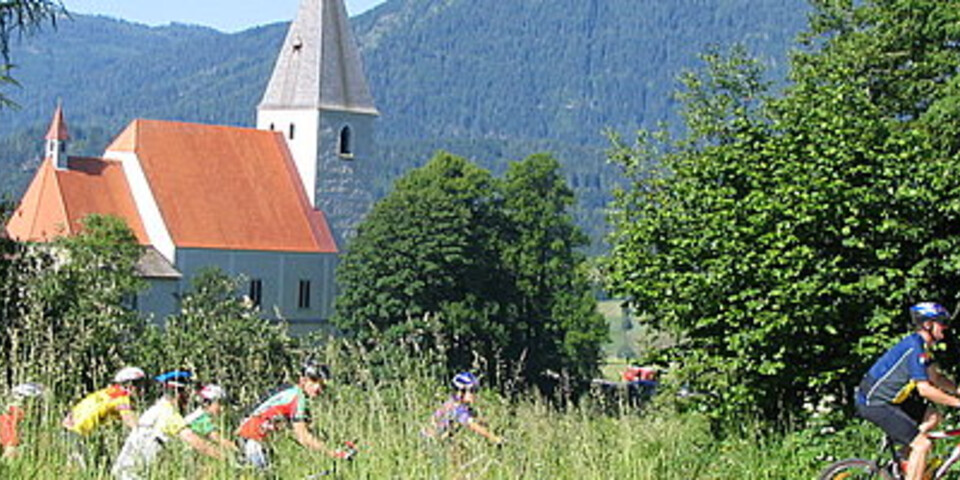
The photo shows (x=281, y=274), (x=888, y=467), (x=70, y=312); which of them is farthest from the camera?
(x=281, y=274)

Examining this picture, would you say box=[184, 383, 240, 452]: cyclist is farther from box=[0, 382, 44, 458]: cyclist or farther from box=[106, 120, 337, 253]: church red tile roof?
box=[106, 120, 337, 253]: church red tile roof

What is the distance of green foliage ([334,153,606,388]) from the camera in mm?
61688

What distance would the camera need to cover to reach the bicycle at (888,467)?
870cm

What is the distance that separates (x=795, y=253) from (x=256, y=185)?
6152 cm

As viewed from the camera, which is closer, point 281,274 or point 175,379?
point 175,379

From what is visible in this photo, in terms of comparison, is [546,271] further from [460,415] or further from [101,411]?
[101,411]

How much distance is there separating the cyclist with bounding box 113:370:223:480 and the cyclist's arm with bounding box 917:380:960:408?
11.7 feet

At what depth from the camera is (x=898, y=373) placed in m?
8.55

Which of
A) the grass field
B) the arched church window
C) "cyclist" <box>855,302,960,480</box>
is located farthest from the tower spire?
"cyclist" <box>855,302,960,480</box>

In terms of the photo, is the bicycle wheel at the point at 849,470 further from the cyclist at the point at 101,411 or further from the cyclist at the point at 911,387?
the cyclist at the point at 101,411

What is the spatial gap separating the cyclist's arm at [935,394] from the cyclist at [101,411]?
402cm

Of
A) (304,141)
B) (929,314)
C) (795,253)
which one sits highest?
(304,141)

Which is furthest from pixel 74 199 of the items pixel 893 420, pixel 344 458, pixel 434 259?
pixel 344 458

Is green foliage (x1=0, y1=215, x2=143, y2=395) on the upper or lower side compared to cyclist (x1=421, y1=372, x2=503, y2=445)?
upper
